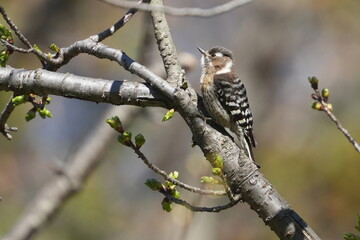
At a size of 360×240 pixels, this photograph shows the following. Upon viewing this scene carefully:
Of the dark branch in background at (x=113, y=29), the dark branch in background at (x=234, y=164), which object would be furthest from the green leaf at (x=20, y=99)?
the dark branch in background at (x=113, y=29)

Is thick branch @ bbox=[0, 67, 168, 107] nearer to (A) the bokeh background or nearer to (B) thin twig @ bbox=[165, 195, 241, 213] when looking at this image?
(B) thin twig @ bbox=[165, 195, 241, 213]

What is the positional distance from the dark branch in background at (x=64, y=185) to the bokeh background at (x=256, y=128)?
4.07 meters

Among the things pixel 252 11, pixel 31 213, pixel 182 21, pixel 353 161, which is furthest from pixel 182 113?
pixel 182 21

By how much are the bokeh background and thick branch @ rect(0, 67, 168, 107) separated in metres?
7.54

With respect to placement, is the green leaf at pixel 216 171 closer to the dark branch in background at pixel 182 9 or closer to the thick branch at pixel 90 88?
the thick branch at pixel 90 88

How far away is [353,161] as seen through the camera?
1250cm

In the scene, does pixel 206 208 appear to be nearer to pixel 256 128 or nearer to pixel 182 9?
pixel 182 9

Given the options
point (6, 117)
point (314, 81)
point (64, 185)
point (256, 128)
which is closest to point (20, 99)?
point (6, 117)

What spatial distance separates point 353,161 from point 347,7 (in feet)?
13.3

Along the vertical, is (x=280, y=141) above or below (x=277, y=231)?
above

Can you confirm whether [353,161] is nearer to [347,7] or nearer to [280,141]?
[280,141]

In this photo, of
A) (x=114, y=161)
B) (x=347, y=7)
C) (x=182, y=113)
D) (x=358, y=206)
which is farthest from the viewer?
(x=114, y=161)

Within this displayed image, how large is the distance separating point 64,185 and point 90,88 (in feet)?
11.9

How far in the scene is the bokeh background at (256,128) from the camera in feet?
42.0
